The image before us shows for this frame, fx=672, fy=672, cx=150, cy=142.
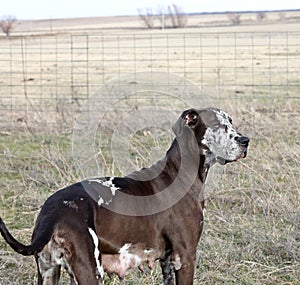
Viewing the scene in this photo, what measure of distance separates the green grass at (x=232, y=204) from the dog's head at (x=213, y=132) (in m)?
1.02

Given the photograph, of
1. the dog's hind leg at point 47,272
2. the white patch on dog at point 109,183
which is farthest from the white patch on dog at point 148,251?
the dog's hind leg at point 47,272

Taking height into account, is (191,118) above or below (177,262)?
above

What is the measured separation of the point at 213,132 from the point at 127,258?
104 cm

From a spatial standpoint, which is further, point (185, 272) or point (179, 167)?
point (179, 167)

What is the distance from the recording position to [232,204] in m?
6.70

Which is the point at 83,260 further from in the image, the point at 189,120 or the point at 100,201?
the point at 189,120

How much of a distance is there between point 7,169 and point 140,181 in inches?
160

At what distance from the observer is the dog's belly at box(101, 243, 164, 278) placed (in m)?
4.13

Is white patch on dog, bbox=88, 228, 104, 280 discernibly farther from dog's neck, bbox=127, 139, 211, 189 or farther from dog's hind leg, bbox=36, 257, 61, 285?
dog's neck, bbox=127, 139, 211, 189

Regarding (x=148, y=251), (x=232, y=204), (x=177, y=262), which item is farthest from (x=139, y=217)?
(x=232, y=204)

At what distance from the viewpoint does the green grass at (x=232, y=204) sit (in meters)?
5.13

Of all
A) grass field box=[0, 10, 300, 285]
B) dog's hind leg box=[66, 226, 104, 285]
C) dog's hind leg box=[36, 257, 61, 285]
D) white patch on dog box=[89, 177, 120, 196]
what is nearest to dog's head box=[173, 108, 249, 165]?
white patch on dog box=[89, 177, 120, 196]

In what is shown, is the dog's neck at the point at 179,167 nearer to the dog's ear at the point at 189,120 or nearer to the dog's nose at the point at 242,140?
the dog's ear at the point at 189,120

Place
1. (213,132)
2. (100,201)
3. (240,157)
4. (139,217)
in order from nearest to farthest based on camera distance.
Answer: (100,201) → (139,217) → (213,132) → (240,157)
